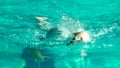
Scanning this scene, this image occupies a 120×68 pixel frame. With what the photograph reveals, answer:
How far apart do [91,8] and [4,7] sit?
487cm

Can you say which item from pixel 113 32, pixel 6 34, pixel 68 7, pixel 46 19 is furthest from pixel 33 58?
pixel 68 7

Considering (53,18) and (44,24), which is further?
(44,24)

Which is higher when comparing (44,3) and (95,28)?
(44,3)

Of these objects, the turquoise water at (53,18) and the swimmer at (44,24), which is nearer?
the turquoise water at (53,18)

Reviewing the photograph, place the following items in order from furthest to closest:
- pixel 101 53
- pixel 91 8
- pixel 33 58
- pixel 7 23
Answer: pixel 101 53, pixel 33 58, pixel 7 23, pixel 91 8

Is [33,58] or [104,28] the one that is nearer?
[104,28]

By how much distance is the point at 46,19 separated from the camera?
51.2 feet

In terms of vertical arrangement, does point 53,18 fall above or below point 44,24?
above

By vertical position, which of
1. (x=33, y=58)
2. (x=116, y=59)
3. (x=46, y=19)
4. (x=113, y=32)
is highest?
(x=46, y=19)

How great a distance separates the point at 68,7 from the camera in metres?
13.8

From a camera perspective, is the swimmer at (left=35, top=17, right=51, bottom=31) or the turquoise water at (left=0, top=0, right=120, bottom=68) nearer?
the turquoise water at (left=0, top=0, right=120, bottom=68)

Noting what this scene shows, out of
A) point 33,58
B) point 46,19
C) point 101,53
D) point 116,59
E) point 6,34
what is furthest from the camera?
point 116,59

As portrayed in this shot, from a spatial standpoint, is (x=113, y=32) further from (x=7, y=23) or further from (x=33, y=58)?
(x=33, y=58)

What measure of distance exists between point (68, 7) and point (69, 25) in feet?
9.46
